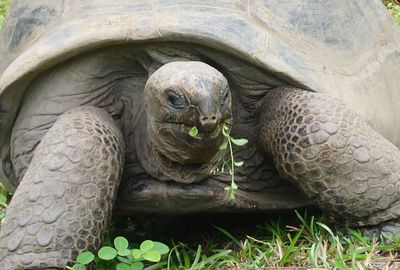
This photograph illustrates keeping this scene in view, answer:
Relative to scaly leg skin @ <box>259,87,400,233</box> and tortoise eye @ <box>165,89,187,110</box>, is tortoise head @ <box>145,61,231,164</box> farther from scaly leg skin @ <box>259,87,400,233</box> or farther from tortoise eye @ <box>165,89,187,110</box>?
scaly leg skin @ <box>259,87,400,233</box>

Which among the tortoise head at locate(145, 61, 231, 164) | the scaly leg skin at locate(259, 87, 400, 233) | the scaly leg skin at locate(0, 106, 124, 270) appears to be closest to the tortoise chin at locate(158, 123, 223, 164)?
the tortoise head at locate(145, 61, 231, 164)

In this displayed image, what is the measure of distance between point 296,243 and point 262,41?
2.60 ft

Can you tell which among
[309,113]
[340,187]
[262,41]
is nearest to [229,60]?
[262,41]

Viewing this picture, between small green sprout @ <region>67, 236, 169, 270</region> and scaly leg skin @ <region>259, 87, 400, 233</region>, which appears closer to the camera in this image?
small green sprout @ <region>67, 236, 169, 270</region>

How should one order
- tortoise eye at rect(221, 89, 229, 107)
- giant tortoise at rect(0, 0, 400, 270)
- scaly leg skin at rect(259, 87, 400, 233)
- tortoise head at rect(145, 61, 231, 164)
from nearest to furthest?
tortoise head at rect(145, 61, 231, 164), tortoise eye at rect(221, 89, 229, 107), giant tortoise at rect(0, 0, 400, 270), scaly leg skin at rect(259, 87, 400, 233)

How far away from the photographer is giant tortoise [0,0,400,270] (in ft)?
10.1

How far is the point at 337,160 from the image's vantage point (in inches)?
130

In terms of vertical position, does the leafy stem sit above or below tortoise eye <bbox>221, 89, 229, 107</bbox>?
below

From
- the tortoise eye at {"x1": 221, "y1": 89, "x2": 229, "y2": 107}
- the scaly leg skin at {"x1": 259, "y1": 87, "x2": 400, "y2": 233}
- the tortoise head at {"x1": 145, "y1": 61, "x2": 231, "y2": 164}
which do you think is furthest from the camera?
the scaly leg skin at {"x1": 259, "y1": 87, "x2": 400, "y2": 233}

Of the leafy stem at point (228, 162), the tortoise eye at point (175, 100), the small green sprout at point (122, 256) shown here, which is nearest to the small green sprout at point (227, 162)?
the leafy stem at point (228, 162)

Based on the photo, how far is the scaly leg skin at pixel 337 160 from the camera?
130 inches

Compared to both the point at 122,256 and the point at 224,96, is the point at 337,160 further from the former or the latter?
the point at 122,256

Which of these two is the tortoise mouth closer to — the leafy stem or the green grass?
the leafy stem

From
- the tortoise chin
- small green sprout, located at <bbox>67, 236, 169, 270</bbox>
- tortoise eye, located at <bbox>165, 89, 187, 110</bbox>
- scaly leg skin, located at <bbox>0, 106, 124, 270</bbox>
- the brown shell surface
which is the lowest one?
small green sprout, located at <bbox>67, 236, 169, 270</bbox>
